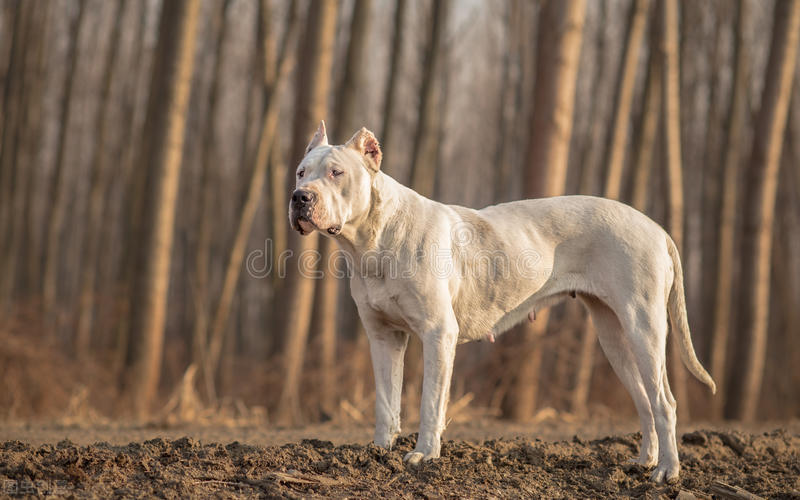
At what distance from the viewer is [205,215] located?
1781 cm

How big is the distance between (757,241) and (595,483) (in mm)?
8859

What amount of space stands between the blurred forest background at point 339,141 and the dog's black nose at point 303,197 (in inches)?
223

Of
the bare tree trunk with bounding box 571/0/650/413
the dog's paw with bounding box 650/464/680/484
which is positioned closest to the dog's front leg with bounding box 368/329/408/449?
the dog's paw with bounding box 650/464/680/484

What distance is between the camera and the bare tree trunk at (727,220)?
44.9ft

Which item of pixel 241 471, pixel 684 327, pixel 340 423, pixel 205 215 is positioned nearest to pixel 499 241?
pixel 684 327

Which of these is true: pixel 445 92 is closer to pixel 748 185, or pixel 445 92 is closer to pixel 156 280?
pixel 748 185

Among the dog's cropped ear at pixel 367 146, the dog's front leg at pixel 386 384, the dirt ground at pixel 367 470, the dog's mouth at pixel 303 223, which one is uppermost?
the dog's cropped ear at pixel 367 146

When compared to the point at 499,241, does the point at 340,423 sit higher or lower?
lower

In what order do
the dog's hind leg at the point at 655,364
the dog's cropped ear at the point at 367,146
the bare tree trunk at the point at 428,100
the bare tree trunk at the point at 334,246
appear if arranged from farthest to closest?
1. the bare tree trunk at the point at 428,100
2. the bare tree trunk at the point at 334,246
3. the dog's hind leg at the point at 655,364
4. the dog's cropped ear at the point at 367,146

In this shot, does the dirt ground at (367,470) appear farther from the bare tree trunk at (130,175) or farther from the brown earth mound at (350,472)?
the bare tree trunk at (130,175)

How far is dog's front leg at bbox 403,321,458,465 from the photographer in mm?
5079

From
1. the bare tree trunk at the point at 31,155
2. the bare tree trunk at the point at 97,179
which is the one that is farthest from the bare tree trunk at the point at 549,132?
the bare tree trunk at the point at 31,155

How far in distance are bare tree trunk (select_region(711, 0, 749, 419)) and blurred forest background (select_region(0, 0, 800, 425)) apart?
0.04 m

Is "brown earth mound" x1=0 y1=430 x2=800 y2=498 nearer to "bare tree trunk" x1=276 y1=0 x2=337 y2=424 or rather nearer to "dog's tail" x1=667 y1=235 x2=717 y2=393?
"dog's tail" x1=667 y1=235 x2=717 y2=393
